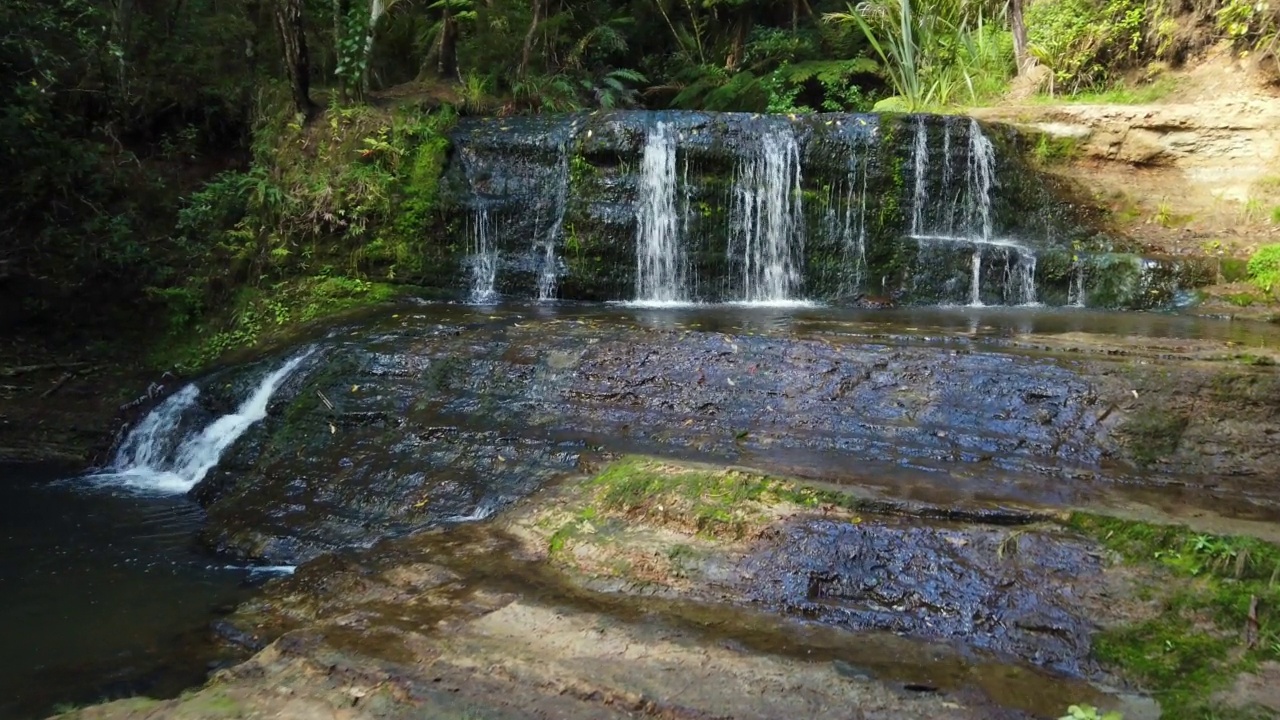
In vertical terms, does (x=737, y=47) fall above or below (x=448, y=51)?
above

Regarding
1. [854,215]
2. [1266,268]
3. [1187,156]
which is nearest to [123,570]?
[854,215]

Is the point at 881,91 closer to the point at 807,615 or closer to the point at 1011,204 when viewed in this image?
the point at 1011,204

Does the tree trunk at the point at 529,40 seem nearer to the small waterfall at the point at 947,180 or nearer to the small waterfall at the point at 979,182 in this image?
the small waterfall at the point at 947,180

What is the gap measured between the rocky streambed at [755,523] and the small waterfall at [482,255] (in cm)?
272

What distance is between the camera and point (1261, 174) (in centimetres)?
905

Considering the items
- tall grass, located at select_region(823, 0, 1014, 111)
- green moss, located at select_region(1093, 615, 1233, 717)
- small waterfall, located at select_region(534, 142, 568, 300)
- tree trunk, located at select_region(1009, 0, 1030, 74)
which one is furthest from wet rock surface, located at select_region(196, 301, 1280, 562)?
tree trunk, located at select_region(1009, 0, 1030, 74)

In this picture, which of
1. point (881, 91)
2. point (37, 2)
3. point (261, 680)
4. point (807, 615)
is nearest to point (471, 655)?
point (261, 680)

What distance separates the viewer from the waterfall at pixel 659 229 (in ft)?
31.1

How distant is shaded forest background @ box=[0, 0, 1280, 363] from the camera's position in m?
8.71

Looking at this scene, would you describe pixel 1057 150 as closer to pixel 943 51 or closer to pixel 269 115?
pixel 943 51

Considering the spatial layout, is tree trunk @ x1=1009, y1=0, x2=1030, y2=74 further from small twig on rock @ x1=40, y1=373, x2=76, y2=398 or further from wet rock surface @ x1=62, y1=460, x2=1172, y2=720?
small twig on rock @ x1=40, y1=373, x2=76, y2=398

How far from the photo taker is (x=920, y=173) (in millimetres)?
9508

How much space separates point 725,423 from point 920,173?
5700mm

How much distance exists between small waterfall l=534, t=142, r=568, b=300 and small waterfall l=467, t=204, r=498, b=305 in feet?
1.77
